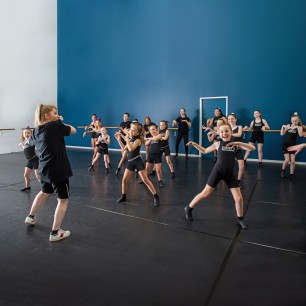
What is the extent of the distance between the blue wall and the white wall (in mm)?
548

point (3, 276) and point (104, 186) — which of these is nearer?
point (3, 276)

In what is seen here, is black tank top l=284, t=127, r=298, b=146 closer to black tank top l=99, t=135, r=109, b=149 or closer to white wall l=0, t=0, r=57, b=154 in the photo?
black tank top l=99, t=135, r=109, b=149

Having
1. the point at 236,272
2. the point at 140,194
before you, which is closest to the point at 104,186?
the point at 140,194

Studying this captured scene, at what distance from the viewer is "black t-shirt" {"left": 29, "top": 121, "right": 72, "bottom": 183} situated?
2984 mm

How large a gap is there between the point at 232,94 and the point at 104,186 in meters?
6.02

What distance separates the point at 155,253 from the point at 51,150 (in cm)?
159

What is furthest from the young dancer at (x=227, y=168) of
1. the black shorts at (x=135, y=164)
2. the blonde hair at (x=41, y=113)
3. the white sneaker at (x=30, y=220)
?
the white sneaker at (x=30, y=220)

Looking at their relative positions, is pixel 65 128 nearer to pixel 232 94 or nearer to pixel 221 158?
pixel 221 158

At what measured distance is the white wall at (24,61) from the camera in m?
11.0

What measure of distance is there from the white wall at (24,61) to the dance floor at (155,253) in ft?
25.0

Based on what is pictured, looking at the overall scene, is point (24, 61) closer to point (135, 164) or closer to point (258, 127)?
point (135, 164)

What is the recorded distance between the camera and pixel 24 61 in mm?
11766

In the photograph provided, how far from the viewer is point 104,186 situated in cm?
581

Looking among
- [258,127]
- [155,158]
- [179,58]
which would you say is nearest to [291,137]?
[258,127]
